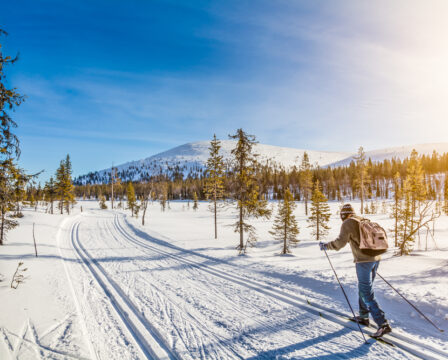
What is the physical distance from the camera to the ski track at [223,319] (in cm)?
412

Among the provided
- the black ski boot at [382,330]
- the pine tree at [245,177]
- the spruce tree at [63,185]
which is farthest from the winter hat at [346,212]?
the spruce tree at [63,185]

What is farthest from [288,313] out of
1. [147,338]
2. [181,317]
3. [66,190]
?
[66,190]

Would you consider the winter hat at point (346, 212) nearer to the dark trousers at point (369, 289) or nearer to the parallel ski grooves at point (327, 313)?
the dark trousers at point (369, 289)

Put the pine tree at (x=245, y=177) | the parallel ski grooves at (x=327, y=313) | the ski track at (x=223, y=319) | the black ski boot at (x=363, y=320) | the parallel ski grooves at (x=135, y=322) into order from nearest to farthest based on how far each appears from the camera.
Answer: the parallel ski grooves at (x=327, y=313)
the ski track at (x=223, y=319)
the parallel ski grooves at (x=135, y=322)
the black ski boot at (x=363, y=320)
the pine tree at (x=245, y=177)

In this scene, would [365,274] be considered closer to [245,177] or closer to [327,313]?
[327,313]

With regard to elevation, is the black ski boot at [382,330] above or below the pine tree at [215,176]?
below

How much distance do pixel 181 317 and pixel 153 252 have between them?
8.16 m

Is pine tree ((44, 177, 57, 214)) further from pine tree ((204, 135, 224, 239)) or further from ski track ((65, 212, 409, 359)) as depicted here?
ski track ((65, 212, 409, 359))

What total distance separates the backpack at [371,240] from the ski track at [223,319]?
1609mm

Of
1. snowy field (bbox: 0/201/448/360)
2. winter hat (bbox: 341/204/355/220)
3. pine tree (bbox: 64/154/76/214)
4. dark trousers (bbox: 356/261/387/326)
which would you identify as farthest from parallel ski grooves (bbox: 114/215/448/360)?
pine tree (bbox: 64/154/76/214)

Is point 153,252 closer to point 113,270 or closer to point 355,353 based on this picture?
point 113,270

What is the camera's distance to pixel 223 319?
530 cm

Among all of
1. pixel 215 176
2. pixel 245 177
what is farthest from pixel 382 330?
pixel 215 176

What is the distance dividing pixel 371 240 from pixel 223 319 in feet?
11.7
